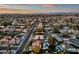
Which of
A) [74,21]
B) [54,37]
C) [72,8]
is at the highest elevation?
[72,8]

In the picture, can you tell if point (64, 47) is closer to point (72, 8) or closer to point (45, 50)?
point (45, 50)

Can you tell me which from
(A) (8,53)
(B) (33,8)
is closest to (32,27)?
(B) (33,8)
